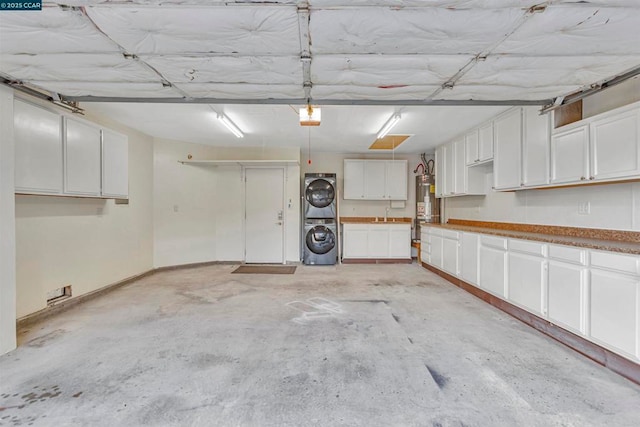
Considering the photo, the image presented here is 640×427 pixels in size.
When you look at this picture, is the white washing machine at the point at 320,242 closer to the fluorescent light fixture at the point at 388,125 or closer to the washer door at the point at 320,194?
the washer door at the point at 320,194

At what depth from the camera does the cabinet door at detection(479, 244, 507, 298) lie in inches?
119

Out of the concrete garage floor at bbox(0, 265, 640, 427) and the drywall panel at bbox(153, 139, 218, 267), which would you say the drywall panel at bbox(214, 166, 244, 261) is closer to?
the drywall panel at bbox(153, 139, 218, 267)

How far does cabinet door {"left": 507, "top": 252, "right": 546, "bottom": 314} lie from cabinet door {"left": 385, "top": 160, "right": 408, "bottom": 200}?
330 centimetres

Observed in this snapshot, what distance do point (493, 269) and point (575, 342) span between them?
3.36ft

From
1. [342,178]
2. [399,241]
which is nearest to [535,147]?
[399,241]

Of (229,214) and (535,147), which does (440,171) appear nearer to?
(535,147)

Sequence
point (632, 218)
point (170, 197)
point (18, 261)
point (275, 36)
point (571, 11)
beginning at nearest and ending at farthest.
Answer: point (571, 11)
point (275, 36)
point (632, 218)
point (18, 261)
point (170, 197)

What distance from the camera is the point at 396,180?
20.0 ft

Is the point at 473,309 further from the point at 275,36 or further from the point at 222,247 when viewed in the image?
the point at 222,247

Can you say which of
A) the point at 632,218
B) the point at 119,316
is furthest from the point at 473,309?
the point at 119,316

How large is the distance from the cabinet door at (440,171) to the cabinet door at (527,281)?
2.58m

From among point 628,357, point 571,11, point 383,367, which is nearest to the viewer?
point 571,11

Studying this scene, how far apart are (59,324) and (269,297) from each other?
216cm

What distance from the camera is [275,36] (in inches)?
65.7
